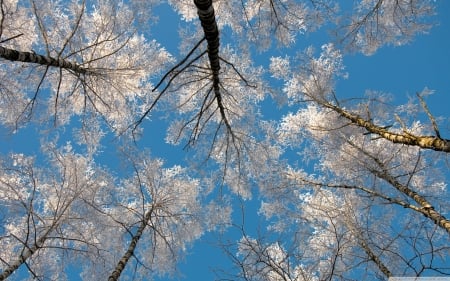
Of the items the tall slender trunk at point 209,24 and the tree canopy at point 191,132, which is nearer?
the tall slender trunk at point 209,24

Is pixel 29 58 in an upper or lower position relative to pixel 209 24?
upper

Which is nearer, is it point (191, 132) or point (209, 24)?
point (209, 24)

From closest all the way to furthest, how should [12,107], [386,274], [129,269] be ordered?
1. [386,274]
2. [12,107]
3. [129,269]

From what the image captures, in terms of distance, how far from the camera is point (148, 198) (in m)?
10.0

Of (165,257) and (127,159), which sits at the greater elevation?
(127,159)

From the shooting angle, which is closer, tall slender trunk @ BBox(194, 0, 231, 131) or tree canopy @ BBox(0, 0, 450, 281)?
tall slender trunk @ BBox(194, 0, 231, 131)

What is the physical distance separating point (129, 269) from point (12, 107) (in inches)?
224

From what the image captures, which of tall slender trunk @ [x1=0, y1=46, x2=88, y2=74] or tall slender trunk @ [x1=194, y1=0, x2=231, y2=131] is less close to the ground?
tall slender trunk @ [x1=0, y1=46, x2=88, y2=74]

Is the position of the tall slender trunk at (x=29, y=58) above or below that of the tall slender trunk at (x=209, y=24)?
above

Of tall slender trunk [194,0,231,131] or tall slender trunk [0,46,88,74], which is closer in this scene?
tall slender trunk [194,0,231,131]

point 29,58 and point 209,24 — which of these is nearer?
point 209,24

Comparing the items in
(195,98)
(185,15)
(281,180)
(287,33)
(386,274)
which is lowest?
(386,274)

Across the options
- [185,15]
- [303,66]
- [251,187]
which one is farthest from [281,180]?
[185,15]

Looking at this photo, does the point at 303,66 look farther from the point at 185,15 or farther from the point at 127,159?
the point at 127,159
